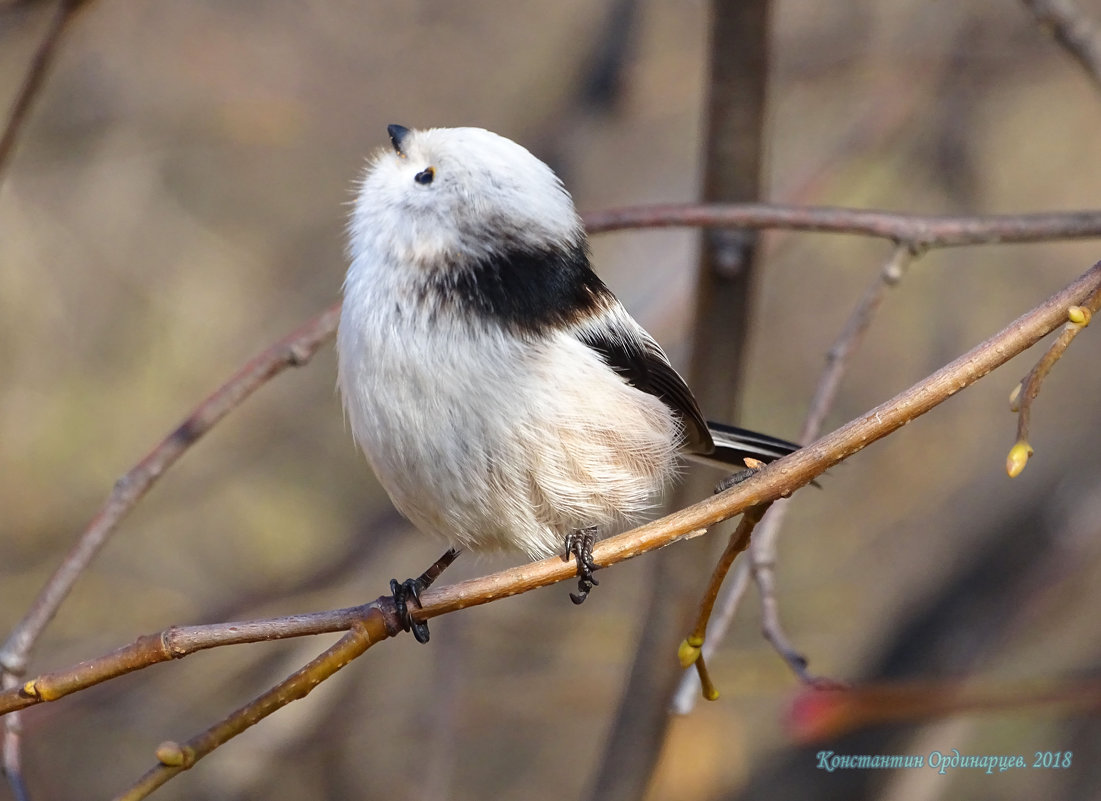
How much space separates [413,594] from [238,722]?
509 mm

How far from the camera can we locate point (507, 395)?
1.98 metres

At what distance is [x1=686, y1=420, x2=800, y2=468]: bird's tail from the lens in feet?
8.13

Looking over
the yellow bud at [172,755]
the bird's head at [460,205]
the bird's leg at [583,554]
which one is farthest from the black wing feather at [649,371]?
the yellow bud at [172,755]

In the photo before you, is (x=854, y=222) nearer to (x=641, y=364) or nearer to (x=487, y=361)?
(x=641, y=364)

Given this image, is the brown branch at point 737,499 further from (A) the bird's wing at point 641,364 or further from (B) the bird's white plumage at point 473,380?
(A) the bird's wing at point 641,364

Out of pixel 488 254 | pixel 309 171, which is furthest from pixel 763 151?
pixel 309 171

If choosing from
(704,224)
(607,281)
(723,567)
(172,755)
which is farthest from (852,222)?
(607,281)

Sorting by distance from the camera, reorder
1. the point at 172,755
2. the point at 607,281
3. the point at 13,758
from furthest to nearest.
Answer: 1. the point at 607,281
2. the point at 13,758
3. the point at 172,755

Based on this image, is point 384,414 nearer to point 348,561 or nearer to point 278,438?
point 348,561

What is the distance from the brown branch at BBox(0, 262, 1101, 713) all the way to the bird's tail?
845 millimetres

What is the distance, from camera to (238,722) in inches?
60.7

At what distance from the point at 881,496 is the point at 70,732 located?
125 inches

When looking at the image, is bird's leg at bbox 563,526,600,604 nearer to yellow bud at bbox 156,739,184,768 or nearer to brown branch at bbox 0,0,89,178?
yellow bud at bbox 156,739,184,768

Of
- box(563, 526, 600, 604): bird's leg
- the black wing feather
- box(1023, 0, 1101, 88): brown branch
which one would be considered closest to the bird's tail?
the black wing feather
